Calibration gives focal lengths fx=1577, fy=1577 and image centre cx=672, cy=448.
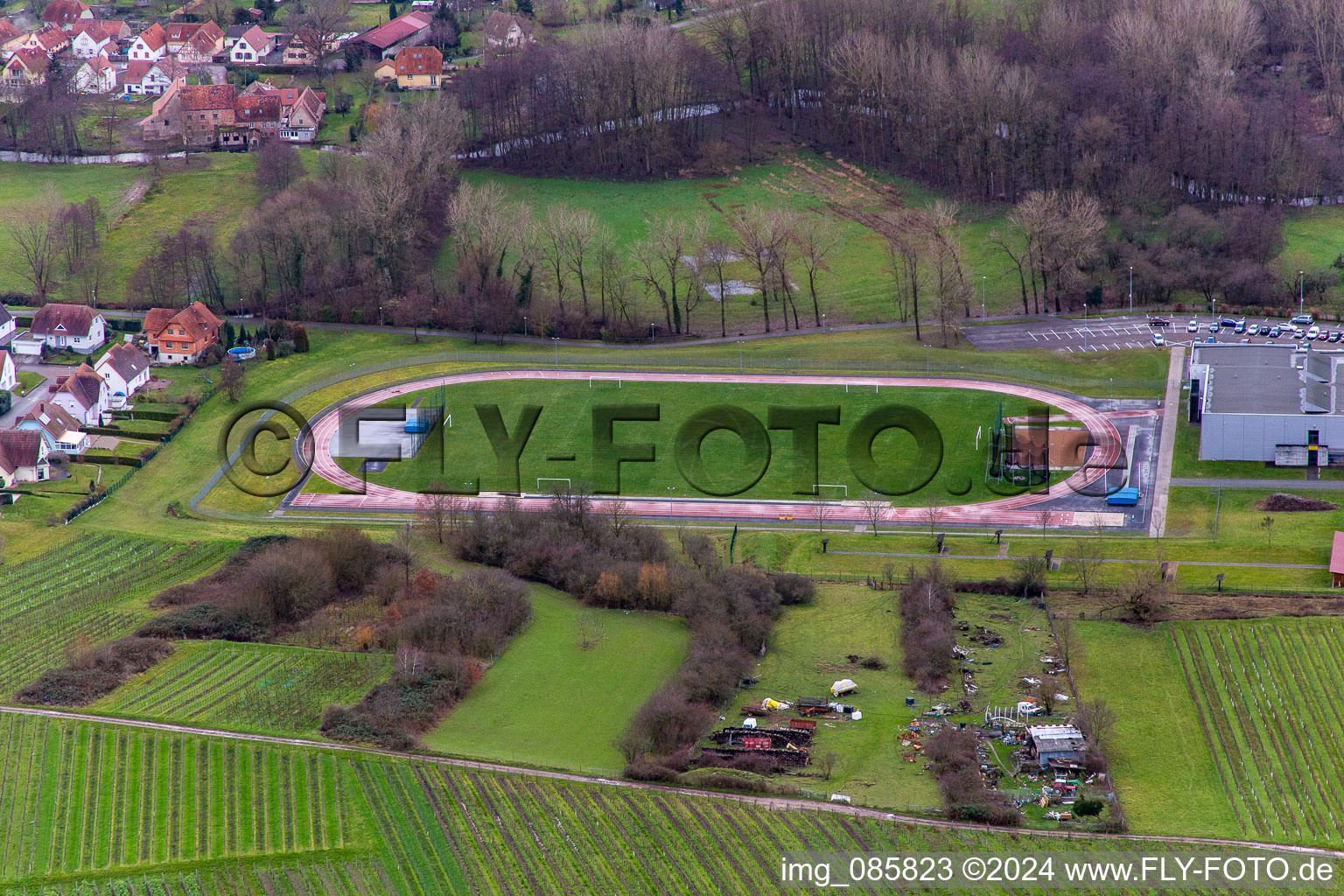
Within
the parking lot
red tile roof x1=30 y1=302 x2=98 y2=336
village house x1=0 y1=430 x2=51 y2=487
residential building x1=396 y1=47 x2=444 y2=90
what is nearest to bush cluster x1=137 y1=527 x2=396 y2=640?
village house x1=0 y1=430 x2=51 y2=487

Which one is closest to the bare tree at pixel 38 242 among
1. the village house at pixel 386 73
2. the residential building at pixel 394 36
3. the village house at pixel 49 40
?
the village house at pixel 386 73

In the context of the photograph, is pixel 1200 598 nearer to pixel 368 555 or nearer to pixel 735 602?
pixel 735 602

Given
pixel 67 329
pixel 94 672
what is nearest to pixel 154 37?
pixel 67 329

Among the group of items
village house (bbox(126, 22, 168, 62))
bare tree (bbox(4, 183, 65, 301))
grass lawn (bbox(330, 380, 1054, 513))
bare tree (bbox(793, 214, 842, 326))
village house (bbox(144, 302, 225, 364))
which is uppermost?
village house (bbox(126, 22, 168, 62))

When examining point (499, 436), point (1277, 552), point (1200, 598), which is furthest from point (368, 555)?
point (1277, 552)

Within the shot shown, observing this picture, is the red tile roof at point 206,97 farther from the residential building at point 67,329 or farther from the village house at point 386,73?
the residential building at point 67,329

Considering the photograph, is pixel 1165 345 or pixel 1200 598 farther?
pixel 1165 345

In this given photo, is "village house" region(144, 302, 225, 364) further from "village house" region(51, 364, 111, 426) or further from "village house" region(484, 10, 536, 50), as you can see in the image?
"village house" region(484, 10, 536, 50)
